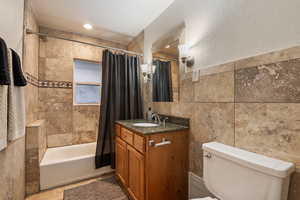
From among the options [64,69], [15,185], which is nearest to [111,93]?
[64,69]

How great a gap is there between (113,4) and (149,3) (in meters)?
0.47

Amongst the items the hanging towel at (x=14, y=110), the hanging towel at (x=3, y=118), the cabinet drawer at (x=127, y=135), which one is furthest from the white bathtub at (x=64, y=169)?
the hanging towel at (x=3, y=118)

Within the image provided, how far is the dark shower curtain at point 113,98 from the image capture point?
2145mm

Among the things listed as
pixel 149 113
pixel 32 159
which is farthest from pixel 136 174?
pixel 32 159

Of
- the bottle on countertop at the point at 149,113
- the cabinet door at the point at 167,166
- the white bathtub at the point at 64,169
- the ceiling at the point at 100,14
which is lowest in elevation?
the white bathtub at the point at 64,169

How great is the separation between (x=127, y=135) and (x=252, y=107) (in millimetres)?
1277

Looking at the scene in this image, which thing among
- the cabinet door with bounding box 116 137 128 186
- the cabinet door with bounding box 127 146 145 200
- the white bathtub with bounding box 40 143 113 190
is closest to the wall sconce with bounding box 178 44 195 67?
the cabinet door with bounding box 127 146 145 200

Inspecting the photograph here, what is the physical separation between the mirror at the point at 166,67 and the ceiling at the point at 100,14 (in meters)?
0.44

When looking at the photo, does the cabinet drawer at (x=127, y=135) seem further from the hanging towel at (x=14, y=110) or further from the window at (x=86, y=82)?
the window at (x=86, y=82)

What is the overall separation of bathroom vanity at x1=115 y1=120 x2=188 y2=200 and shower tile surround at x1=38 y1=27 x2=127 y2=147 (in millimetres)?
1431

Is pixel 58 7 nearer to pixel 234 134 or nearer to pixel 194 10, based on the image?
pixel 194 10

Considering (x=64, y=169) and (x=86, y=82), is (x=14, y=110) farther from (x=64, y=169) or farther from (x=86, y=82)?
(x=86, y=82)

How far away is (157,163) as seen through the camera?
1.33m

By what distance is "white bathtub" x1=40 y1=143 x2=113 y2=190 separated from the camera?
70.9 inches
